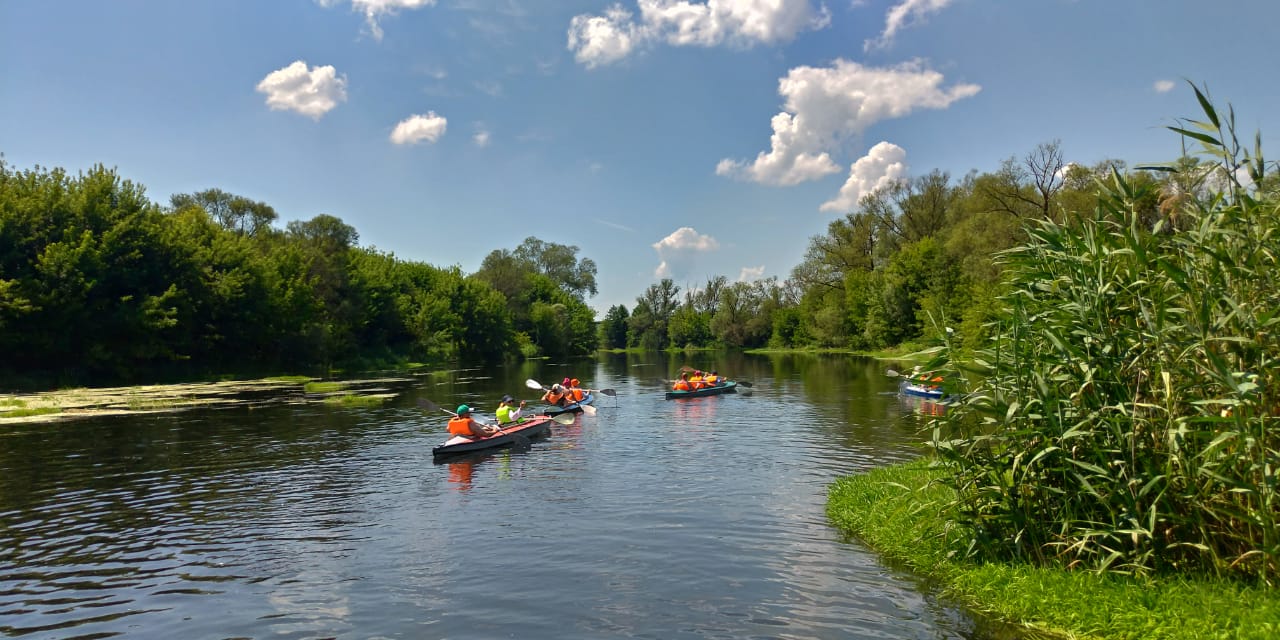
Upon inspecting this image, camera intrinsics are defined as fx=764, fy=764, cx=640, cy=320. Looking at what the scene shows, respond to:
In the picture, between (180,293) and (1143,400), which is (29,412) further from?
(1143,400)

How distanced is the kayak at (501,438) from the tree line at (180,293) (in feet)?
99.7

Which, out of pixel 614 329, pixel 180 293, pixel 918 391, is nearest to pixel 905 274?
pixel 918 391

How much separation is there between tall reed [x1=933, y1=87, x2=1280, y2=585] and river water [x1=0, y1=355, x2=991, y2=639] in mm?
1764

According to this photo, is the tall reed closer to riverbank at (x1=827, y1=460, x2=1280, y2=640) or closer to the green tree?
riverbank at (x1=827, y1=460, x2=1280, y2=640)

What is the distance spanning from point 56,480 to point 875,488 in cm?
1781

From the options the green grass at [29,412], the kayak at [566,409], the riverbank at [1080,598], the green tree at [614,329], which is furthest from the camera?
the green tree at [614,329]

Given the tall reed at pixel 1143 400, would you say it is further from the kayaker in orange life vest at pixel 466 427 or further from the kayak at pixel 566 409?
the kayak at pixel 566 409

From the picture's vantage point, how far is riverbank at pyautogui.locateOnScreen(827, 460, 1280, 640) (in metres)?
7.08

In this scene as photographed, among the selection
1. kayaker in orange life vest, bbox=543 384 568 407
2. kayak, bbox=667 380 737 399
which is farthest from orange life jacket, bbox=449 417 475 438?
kayak, bbox=667 380 737 399

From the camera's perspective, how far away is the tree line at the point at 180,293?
4084 centimetres

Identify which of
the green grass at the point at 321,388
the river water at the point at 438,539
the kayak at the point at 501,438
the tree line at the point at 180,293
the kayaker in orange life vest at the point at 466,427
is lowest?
the river water at the point at 438,539

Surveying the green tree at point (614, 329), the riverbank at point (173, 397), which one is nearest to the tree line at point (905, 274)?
the green tree at point (614, 329)

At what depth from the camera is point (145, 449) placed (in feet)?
70.2

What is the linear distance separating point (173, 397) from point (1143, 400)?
39083mm
